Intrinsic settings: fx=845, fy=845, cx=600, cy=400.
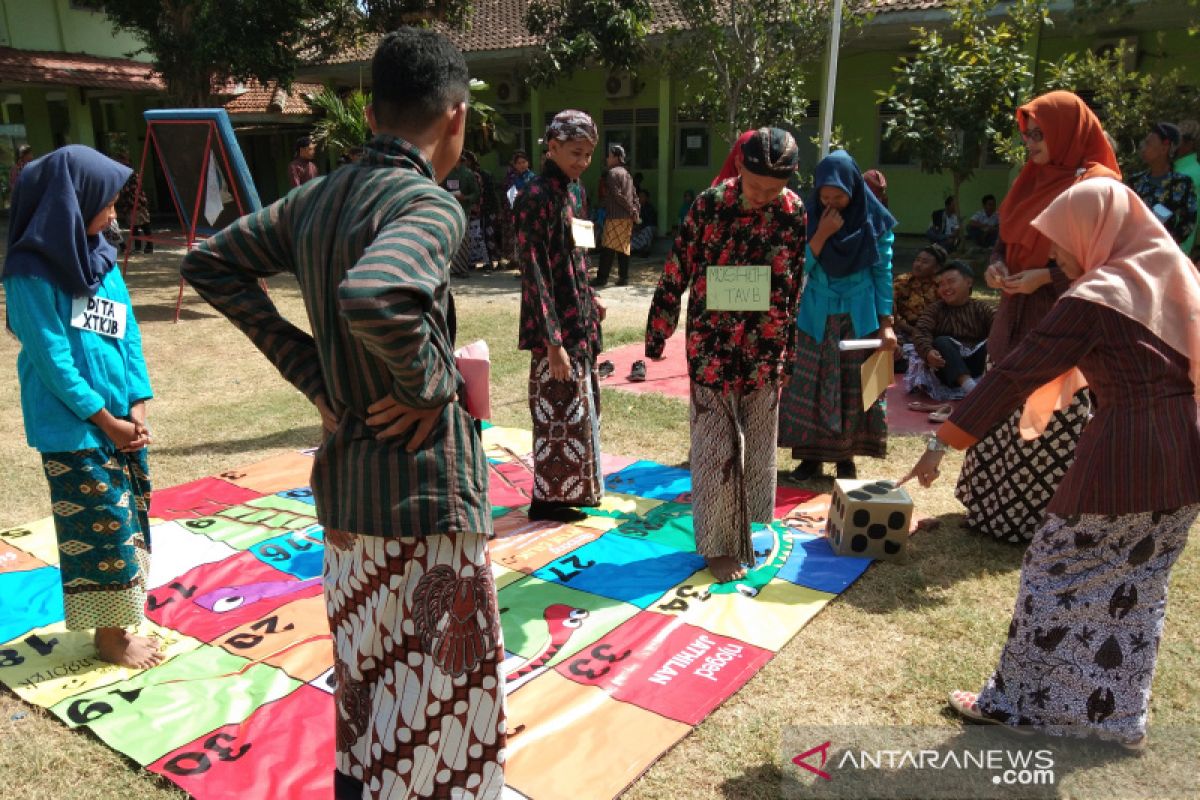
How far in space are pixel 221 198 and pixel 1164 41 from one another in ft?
40.1

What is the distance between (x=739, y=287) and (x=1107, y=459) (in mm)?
1387

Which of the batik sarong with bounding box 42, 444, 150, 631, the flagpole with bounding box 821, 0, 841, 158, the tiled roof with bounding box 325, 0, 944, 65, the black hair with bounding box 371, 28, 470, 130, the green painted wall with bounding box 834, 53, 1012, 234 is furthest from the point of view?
the green painted wall with bounding box 834, 53, 1012, 234

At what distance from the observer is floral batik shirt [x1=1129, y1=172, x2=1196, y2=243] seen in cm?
530

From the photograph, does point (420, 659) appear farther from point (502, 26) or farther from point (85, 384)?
point (502, 26)

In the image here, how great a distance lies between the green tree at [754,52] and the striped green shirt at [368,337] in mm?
10306

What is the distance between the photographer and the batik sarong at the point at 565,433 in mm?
3799

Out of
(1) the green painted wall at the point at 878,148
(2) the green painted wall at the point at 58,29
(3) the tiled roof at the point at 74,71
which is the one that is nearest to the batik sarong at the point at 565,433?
(1) the green painted wall at the point at 878,148

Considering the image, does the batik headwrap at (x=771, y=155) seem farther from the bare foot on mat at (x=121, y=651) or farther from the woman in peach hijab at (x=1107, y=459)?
the bare foot on mat at (x=121, y=651)

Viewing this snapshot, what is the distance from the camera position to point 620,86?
15.9 metres

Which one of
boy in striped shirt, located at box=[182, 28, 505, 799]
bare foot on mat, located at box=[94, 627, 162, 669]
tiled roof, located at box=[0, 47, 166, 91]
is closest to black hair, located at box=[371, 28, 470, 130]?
boy in striped shirt, located at box=[182, 28, 505, 799]

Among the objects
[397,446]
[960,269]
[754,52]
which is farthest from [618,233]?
[397,446]

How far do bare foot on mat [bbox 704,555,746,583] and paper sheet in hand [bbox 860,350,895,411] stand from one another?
3.35ft

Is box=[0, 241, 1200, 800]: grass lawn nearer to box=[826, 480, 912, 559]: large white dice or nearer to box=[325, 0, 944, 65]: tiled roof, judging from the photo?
box=[826, 480, 912, 559]: large white dice

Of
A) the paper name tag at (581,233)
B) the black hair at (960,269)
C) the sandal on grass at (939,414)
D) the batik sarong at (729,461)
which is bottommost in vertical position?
the sandal on grass at (939,414)
